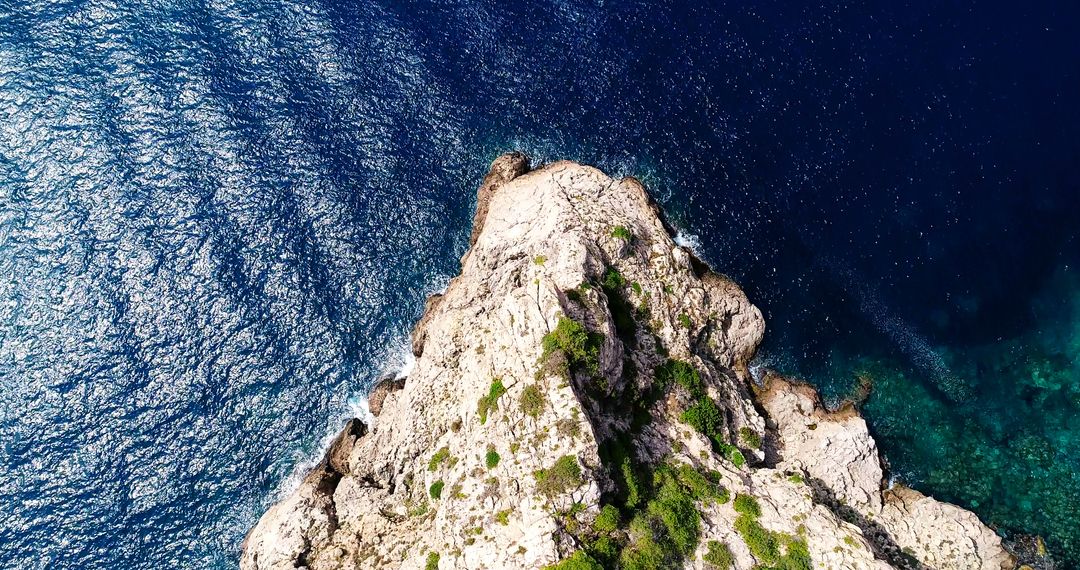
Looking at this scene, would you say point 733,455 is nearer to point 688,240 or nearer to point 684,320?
point 684,320

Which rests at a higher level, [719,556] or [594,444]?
[594,444]

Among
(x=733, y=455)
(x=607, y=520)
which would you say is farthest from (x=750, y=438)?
(x=607, y=520)

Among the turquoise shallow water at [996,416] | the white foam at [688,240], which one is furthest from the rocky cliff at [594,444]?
the turquoise shallow water at [996,416]

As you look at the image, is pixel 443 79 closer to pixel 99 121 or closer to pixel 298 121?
pixel 298 121

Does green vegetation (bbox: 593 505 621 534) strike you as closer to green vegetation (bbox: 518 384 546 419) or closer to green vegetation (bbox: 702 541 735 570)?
green vegetation (bbox: 702 541 735 570)

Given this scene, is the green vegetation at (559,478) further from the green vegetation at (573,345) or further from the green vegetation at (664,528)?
the green vegetation at (573,345)

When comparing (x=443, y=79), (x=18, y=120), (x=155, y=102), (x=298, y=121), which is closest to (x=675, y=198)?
(x=443, y=79)
